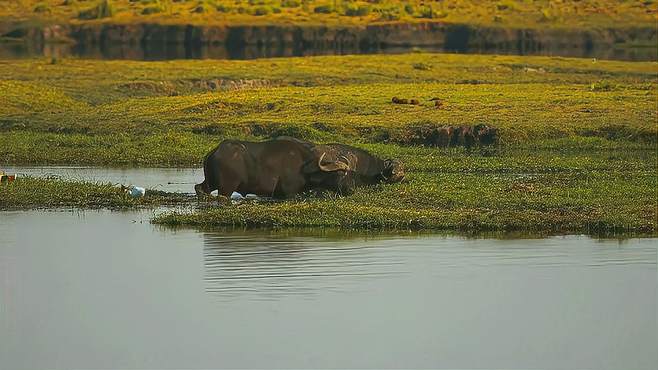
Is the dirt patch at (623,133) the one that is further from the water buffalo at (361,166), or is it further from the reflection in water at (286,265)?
the reflection in water at (286,265)

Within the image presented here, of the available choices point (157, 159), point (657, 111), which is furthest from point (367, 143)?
point (657, 111)

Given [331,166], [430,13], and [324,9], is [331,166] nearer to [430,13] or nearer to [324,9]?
[430,13]

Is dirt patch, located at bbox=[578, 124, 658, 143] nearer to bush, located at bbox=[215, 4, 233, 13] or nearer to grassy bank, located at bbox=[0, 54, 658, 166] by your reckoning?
grassy bank, located at bbox=[0, 54, 658, 166]

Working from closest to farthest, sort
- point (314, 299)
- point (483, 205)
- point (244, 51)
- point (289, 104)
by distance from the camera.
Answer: point (314, 299)
point (483, 205)
point (289, 104)
point (244, 51)

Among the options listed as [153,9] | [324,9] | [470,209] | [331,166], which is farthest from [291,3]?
[470,209]

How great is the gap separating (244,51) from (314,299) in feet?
128

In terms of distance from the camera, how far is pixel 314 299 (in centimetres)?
1252

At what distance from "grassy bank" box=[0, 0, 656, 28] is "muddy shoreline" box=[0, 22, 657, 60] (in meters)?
0.54

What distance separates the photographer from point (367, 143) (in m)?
23.6

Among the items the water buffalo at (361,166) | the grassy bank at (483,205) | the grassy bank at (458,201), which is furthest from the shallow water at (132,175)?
the grassy bank at (483,205)

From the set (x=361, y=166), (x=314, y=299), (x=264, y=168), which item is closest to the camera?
(x=314, y=299)

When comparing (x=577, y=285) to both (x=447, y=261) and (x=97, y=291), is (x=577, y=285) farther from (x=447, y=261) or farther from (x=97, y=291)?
(x=97, y=291)

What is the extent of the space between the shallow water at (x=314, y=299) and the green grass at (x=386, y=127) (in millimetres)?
887

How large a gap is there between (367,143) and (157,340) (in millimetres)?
12547
